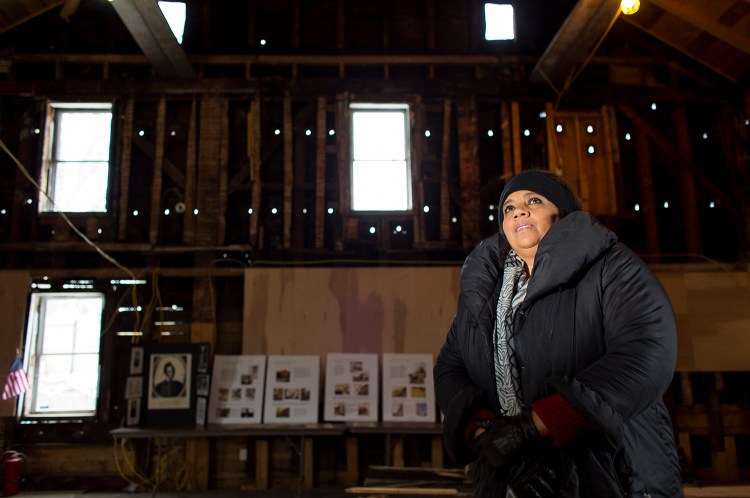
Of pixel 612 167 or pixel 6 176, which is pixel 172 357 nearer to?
pixel 6 176

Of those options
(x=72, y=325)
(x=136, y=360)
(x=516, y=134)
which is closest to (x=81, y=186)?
(x=72, y=325)

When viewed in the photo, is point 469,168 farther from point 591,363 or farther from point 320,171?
point 591,363

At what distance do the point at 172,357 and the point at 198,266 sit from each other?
1.13 meters

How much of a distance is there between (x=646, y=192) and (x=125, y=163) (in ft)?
20.1

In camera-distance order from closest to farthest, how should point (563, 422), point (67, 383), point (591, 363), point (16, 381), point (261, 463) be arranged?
point (563, 422) → point (591, 363) → point (16, 381) → point (261, 463) → point (67, 383)

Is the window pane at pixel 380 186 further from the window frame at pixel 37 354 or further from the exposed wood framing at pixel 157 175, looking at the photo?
the window frame at pixel 37 354

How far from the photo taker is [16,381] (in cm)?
549

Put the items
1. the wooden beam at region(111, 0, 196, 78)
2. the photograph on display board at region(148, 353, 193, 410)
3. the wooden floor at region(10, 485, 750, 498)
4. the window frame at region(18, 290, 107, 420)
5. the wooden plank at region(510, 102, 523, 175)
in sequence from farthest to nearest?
1. the wooden plank at region(510, 102, 523, 175)
2. the window frame at region(18, 290, 107, 420)
3. the wooden floor at region(10, 485, 750, 498)
4. the photograph on display board at region(148, 353, 193, 410)
5. the wooden beam at region(111, 0, 196, 78)

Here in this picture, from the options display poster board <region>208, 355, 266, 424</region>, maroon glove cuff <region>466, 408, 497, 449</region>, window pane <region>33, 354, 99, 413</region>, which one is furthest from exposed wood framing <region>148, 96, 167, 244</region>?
maroon glove cuff <region>466, 408, 497, 449</region>

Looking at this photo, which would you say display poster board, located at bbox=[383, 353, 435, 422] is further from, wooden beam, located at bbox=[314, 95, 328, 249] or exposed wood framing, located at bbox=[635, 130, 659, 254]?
exposed wood framing, located at bbox=[635, 130, 659, 254]

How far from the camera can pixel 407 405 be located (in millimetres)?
5438

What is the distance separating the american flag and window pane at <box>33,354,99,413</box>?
1.28 ft

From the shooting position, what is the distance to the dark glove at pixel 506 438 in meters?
1.36

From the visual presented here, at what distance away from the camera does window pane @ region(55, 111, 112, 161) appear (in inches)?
257
